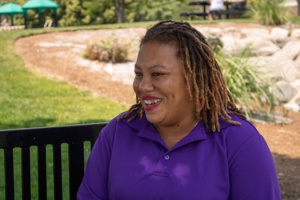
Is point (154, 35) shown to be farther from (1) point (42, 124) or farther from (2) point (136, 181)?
(1) point (42, 124)

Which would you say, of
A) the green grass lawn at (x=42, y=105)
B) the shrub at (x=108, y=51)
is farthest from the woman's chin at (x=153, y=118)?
the shrub at (x=108, y=51)

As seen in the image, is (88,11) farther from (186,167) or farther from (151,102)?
(186,167)

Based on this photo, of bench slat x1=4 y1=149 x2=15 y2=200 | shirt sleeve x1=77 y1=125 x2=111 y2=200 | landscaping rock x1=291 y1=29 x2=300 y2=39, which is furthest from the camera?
landscaping rock x1=291 y1=29 x2=300 y2=39

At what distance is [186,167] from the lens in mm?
1738

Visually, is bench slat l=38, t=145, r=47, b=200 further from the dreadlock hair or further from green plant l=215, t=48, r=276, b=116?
green plant l=215, t=48, r=276, b=116

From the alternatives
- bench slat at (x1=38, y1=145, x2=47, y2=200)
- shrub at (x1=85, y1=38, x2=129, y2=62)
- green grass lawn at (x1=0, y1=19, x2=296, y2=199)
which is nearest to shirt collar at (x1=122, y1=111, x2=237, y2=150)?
bench slat at (x1=38, y1=145, x2=47, y2=200)

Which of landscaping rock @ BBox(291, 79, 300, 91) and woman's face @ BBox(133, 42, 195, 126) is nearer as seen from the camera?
woman's face @ BBox(133, 42, 195, 126)

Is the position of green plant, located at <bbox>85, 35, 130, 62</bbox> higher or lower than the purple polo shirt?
higher

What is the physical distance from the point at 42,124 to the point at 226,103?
4363 mm

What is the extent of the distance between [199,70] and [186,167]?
53cm

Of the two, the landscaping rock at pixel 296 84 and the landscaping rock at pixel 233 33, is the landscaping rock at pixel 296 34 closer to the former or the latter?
the landscaping rock at pixel 233 33

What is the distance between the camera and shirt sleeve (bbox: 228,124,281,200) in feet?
5.36

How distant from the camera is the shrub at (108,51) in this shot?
9398 millimetres

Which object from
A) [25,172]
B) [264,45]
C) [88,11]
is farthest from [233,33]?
[88,11]
